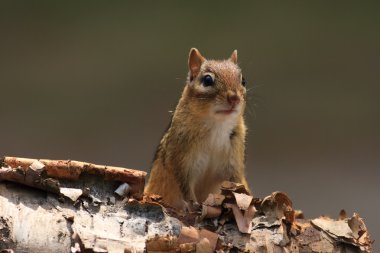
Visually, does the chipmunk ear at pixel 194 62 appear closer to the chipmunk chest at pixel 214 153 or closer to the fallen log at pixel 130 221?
the chipmunk chest at pixel 214 153

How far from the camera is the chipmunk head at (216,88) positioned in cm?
181

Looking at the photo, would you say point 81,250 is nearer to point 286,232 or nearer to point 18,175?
point 18,175

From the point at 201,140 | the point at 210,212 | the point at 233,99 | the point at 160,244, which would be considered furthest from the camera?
the point at 201,140

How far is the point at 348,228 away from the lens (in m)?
1.53

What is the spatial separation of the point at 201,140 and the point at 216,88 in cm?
17

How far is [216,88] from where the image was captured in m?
1.85

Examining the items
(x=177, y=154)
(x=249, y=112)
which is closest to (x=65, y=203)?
(x=177, y=154)

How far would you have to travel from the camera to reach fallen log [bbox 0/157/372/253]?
1238mm

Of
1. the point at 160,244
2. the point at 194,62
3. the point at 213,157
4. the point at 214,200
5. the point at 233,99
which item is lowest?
the point at 160,244

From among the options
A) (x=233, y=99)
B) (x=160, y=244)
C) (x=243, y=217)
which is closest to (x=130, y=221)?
(x=160, y=244)

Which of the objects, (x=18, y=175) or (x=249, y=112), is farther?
(x=249, y=112)

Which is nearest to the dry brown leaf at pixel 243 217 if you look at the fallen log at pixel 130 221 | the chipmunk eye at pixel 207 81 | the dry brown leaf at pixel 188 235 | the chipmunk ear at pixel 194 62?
the fallen log at pixel 130 221

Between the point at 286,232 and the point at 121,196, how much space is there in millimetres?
393

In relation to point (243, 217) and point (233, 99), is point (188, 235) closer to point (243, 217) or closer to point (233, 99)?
point (243, 217)
